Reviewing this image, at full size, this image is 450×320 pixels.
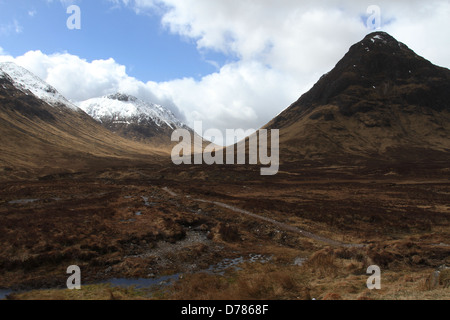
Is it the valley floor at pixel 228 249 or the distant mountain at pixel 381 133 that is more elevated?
the distant mountain at pixel 381 133

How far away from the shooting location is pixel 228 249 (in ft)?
80.4

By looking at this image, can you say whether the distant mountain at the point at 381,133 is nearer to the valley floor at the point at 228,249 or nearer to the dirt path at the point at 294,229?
the dirt path at the point at 294,229

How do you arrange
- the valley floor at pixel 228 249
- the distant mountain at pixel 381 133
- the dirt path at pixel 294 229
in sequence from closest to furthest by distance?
the valley floor at pixel 228 249 < the dirt path at pixel 294 229 < the distant mountain at pixel 381 133

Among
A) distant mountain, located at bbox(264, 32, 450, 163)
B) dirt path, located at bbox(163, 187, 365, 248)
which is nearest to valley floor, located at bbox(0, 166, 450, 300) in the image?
dirt path, located at bbox(163, 187, 365, 248)

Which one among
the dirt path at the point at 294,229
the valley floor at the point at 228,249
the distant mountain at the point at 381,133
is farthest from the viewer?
the distant mountain at the point at 381,133

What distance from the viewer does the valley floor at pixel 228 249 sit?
1519 centimetres

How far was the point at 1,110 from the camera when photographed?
590 feet

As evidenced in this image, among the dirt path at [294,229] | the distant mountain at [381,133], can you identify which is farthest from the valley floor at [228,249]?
the distant mountain at [381,133]


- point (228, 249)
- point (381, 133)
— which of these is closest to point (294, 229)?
point (228, 249)

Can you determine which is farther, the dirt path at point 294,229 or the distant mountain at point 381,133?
the distant mountain at point 381,133

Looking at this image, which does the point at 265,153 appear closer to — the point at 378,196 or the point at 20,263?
the point at 378,196

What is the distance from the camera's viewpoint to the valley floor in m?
15.2

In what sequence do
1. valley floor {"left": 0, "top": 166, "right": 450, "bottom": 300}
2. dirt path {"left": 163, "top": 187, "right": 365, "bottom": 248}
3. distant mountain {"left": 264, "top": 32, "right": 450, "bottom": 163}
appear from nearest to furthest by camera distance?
1. valley floor {"left": 0, "top": 166, "right": 450, "bottom": 300}
2. dirt path {"left": 163, "top": 187, "right": 365, "bottom": 248}
3. distant mountain {"left": 264, "top": 32, "right": 450, "bottom": 163}

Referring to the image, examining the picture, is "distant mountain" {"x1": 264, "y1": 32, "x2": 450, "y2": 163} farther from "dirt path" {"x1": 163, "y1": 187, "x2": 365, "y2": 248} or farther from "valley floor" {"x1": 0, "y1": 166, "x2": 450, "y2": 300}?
"valley floor" {"x1": 0, "y1": 166, "x2": 450, "y2": 300}
